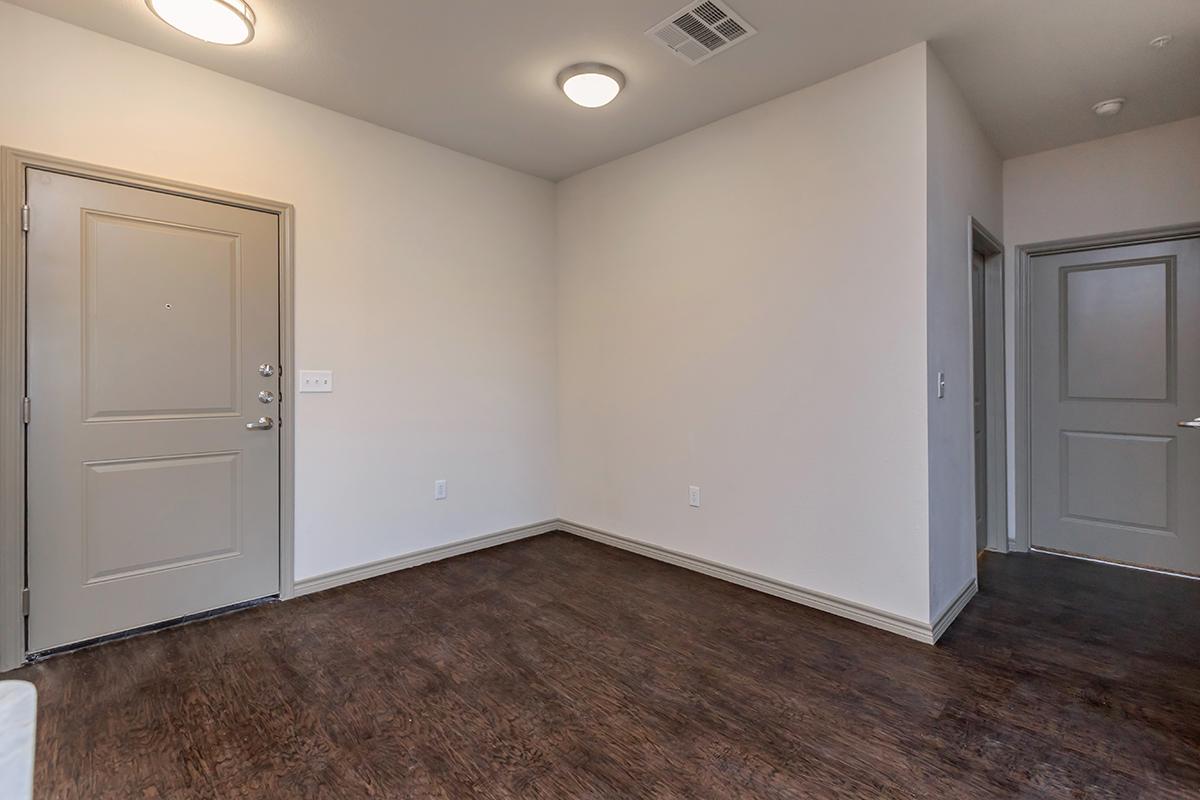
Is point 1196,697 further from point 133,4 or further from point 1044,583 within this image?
point 133,4

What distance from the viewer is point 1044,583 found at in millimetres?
3229

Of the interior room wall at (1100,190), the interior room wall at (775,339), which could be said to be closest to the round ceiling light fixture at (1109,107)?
the interior room wall at (1100,190)

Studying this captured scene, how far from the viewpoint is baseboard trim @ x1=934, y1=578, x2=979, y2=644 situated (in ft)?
8.39

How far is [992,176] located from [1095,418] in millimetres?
Answer: 1698

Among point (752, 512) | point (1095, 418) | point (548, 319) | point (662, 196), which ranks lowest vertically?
point (752, 512)

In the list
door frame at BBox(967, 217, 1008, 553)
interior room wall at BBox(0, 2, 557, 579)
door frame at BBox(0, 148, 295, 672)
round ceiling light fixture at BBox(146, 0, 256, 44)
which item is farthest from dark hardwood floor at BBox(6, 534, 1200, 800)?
round ceiling light fixture at BBox(146, 0, 256, 44)

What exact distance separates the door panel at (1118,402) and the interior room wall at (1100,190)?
0.15 meters

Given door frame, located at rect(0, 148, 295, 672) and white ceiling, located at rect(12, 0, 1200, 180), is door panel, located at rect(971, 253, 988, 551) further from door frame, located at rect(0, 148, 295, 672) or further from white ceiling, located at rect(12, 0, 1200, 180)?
door frame, located at rect(0, 148, 295, 672)

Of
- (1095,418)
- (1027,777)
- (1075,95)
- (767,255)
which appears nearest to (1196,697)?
(1027,777)

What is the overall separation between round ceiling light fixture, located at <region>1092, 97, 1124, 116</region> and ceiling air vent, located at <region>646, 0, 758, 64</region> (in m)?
2.13

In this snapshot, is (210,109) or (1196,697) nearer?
(1196,697)

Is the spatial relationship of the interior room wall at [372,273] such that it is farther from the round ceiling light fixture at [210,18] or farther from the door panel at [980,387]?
the door panel at [980,387]

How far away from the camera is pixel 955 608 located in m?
2.79

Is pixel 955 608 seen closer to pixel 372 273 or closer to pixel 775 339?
pixel 775 339
